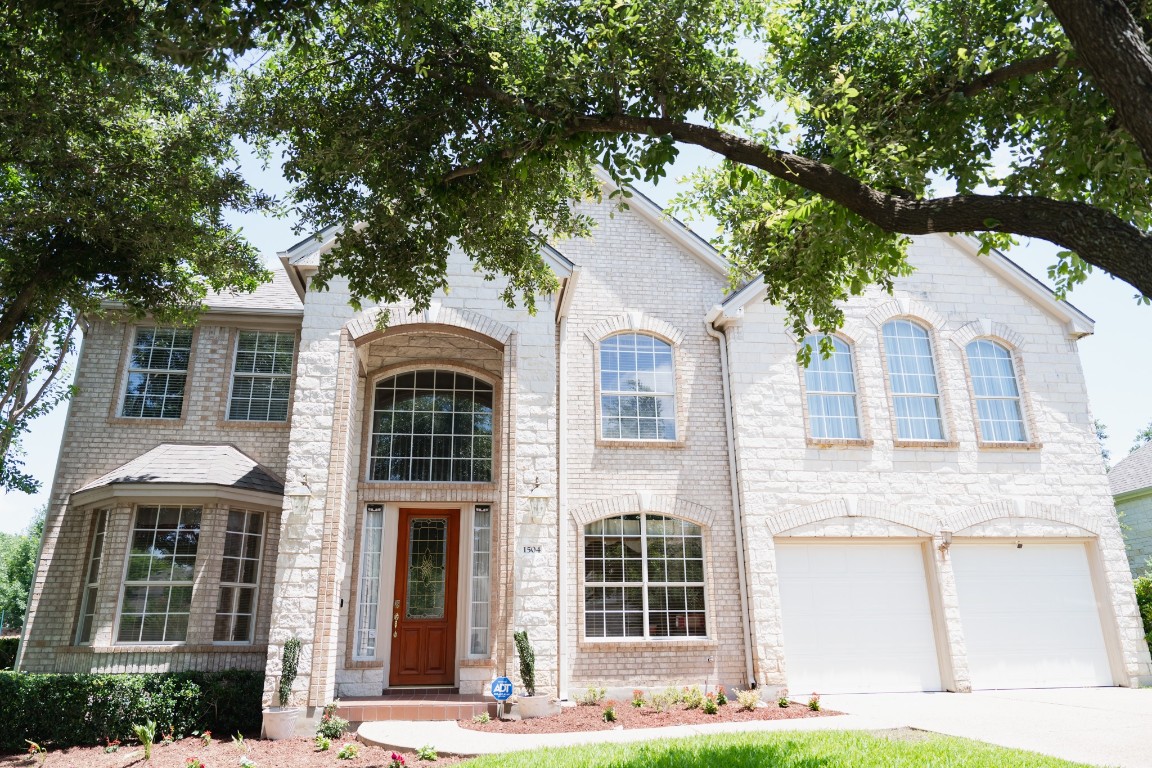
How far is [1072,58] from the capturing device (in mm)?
6082

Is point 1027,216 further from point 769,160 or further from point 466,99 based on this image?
point 466,99

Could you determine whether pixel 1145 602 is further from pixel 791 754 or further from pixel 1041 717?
pixel 791 754

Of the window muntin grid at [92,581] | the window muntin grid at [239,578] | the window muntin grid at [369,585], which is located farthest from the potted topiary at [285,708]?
the window muntin grid at [92,581]

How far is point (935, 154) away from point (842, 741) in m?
5.72

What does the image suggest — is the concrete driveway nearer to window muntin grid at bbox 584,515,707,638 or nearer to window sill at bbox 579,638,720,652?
window sill at bbox 579,638,720,652

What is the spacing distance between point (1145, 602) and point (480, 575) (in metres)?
12.5

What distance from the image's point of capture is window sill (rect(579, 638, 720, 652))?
12383mm

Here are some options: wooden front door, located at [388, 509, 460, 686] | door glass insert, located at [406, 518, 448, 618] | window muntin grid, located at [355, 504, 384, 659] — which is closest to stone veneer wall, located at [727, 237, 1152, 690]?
wooden front door, located at [388, 509, 460, 686]

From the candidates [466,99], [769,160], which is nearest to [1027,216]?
[769,160]

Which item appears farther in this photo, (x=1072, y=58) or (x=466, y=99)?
(x=466, y=99)

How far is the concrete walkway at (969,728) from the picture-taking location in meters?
7.84

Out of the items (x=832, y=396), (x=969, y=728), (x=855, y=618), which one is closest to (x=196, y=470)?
(x=832, y=396)

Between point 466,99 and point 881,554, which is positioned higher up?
point 466,99

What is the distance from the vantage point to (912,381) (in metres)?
14.5
